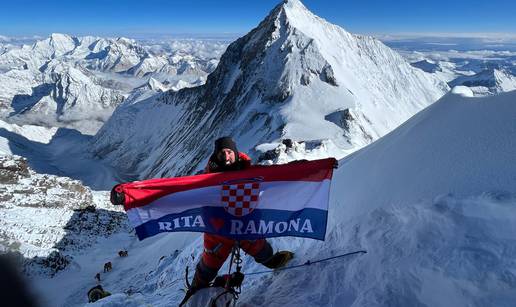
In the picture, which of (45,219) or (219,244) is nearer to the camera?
(219,244)

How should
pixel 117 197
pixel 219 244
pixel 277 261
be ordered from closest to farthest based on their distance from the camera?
pixel 117 197
pixel 219 244
pixel 277 261

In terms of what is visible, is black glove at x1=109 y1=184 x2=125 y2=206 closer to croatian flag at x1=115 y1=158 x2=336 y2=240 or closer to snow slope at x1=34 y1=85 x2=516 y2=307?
croatian flag at x1=115 y1=158 x2=336 y2=240

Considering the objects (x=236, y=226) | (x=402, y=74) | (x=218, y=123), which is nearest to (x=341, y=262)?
(x=236, y=226)

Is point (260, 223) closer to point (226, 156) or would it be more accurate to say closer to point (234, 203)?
point (234, 203)

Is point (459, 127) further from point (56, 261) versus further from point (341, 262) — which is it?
point (56, 261)

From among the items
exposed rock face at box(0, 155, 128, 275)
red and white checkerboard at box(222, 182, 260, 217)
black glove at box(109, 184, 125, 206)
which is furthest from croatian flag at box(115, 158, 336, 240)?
exposed rock face at box(0, 155, 128, 275)

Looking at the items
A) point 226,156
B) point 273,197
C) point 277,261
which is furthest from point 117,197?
point 277,261

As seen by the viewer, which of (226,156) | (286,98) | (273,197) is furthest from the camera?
(286,98)
